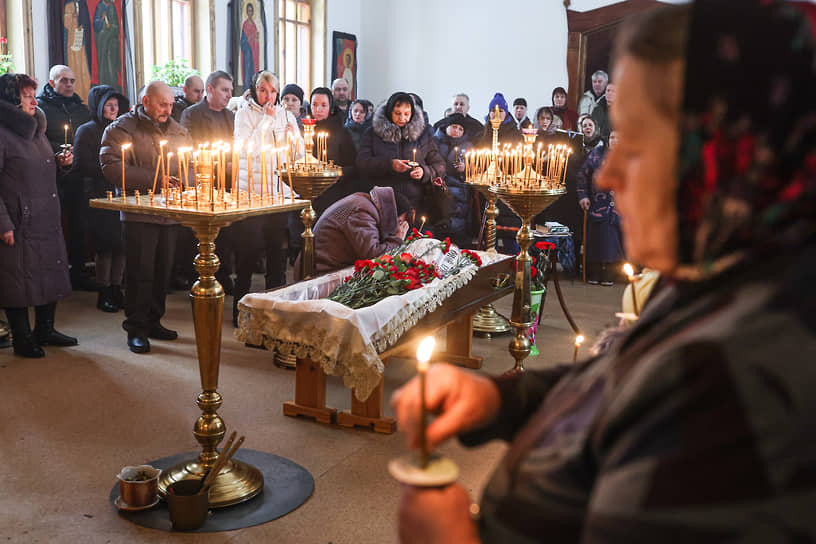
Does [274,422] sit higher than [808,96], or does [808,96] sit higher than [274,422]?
[808,96]

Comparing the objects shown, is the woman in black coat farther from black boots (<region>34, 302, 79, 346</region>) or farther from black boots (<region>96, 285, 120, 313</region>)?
black boots (<region>34, 302, 79, 346</region>)

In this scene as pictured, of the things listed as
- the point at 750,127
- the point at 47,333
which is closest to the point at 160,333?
the point at 47,333

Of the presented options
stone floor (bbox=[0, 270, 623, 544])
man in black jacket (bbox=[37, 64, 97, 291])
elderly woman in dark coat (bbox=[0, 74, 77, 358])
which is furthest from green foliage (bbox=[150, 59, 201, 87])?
elderly woman in dark coat (bbox=[0, 74, 77, 358])

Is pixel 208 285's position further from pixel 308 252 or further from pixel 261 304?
pixel 308 252

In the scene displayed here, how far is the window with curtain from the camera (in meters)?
12.1

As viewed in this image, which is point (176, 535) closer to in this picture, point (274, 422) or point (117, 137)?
point (274, 422)

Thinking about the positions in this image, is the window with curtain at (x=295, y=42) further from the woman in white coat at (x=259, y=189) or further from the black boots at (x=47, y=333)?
the black boots at (x=47, y=333)

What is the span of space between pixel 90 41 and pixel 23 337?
5331mm

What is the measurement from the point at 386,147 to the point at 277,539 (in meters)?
3.93

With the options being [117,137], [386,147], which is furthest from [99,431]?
[386,147]

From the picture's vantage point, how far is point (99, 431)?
11.5ft

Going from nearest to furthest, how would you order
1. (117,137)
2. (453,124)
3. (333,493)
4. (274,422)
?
(333,493), (274,422), (117,137), (453,124)

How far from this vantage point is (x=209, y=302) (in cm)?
272

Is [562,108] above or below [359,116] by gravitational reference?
above
